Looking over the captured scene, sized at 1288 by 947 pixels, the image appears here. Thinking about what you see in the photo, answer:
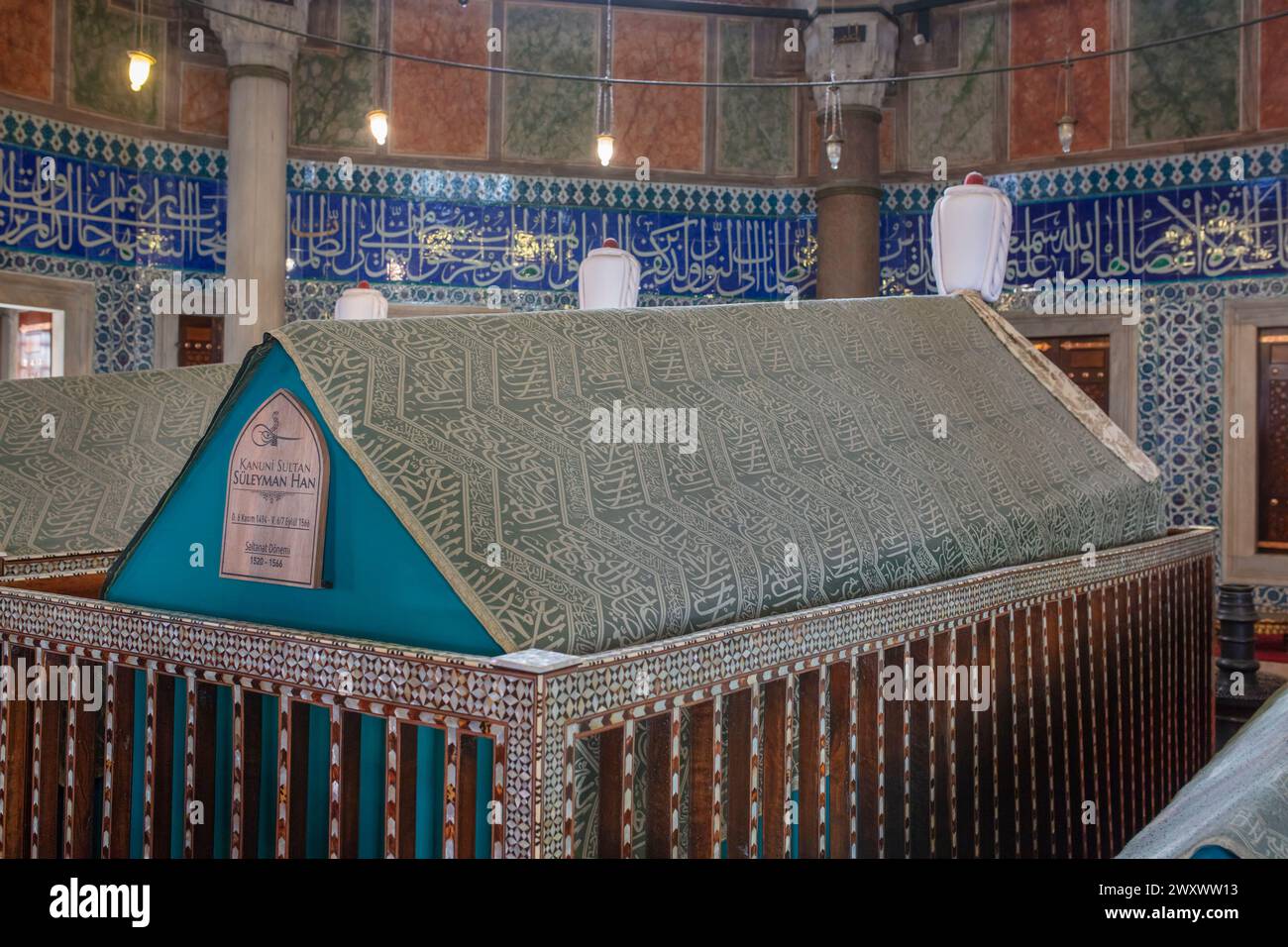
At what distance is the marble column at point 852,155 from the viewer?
762 cm

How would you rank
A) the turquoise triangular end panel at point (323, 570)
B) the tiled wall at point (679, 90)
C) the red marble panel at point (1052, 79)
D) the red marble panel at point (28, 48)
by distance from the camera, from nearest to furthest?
the turquoise triangular end panel at point (323, 570)
the red marble panel at point (28, 48)
the tiled wall at point (679, 90)
the red marble panel at point (1052, 79)

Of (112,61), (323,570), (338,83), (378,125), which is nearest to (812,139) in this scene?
(378,125)

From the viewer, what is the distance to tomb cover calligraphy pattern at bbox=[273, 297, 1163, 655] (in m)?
1.24

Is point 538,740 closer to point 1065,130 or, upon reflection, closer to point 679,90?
point 1065,130

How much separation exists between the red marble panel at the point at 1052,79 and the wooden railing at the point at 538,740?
6401 millimetres

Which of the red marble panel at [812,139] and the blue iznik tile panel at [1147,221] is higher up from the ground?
the red marble panel at [812,139]

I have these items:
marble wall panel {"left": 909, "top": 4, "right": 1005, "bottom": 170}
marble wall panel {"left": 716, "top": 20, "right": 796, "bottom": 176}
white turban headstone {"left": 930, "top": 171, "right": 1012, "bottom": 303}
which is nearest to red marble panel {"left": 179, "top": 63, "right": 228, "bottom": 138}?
marble wall panel {"left": 716, "top": 20, "right": 796, "bottom": 176}

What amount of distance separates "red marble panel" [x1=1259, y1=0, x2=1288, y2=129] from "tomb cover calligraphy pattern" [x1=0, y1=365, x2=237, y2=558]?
269 inches

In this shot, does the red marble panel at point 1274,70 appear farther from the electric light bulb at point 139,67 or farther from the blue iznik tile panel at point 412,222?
the electric light bulb at point 139,67

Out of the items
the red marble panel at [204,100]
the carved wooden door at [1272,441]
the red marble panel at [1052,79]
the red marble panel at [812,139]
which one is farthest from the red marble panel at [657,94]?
the carved wooden door at [1272,441]

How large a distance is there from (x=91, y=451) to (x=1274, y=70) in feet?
23.8

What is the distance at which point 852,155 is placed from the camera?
25.5ft

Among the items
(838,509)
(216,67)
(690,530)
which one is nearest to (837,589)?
(838,509)

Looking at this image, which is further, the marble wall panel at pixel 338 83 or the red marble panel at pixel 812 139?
the red marble panel at pixel 812 139
